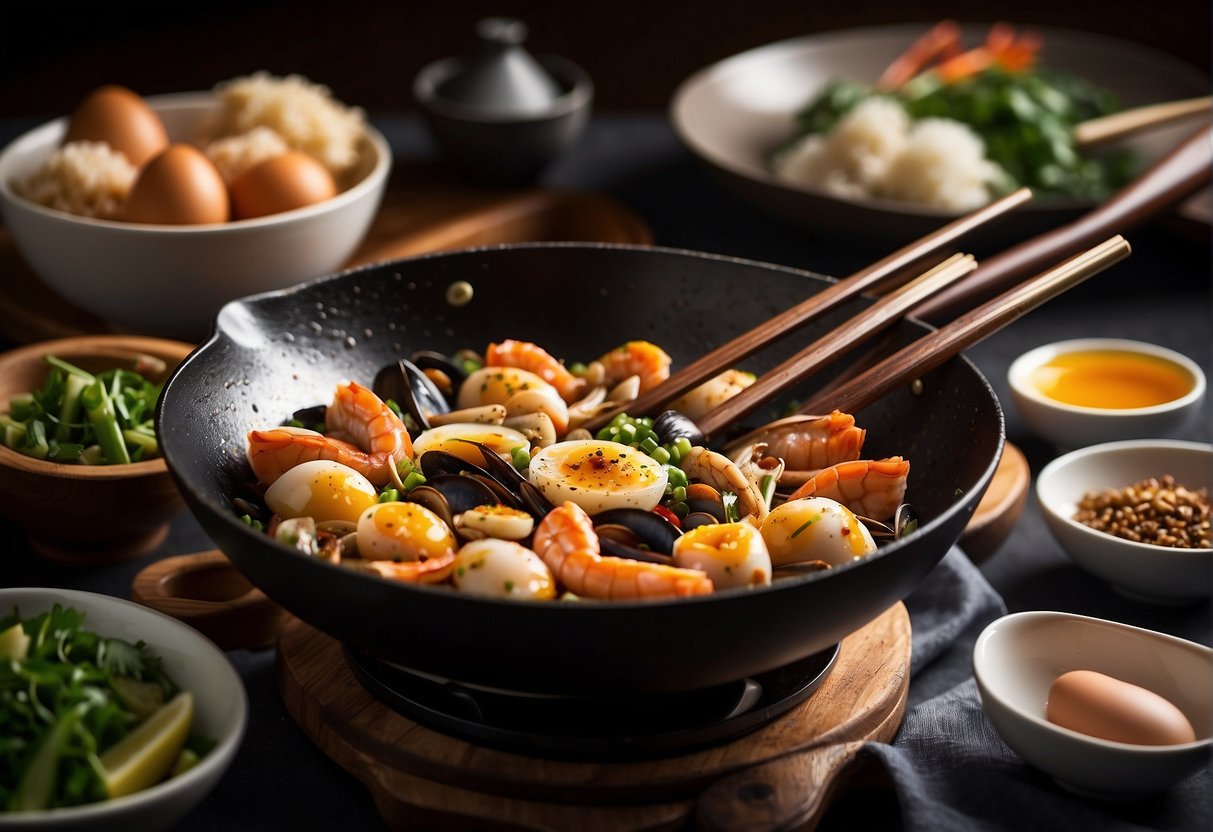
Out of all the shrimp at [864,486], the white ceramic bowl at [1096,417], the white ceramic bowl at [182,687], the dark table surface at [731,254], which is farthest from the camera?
the white ceramic bowl at [1096,417]

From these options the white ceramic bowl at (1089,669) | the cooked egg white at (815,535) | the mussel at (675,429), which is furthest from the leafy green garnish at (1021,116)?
the cooked egg white at (815,535)

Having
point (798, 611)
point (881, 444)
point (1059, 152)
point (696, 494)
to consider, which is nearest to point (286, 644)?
point (696, 494)

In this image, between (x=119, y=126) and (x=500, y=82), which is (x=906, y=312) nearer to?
(x=500, y=82)

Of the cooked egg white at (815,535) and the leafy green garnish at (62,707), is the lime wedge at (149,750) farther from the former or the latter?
the cooked egg white at (815,535)

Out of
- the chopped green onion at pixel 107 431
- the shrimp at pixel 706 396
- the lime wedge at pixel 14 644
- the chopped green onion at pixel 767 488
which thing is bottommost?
the chopped green onion at pixel 107 431

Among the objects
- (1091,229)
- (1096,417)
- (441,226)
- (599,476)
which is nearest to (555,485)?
(599,476)

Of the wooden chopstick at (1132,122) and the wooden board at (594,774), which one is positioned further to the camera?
the wooden chopstick at (1132,122)

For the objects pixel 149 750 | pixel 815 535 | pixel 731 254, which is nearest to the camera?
pixel 149 750
